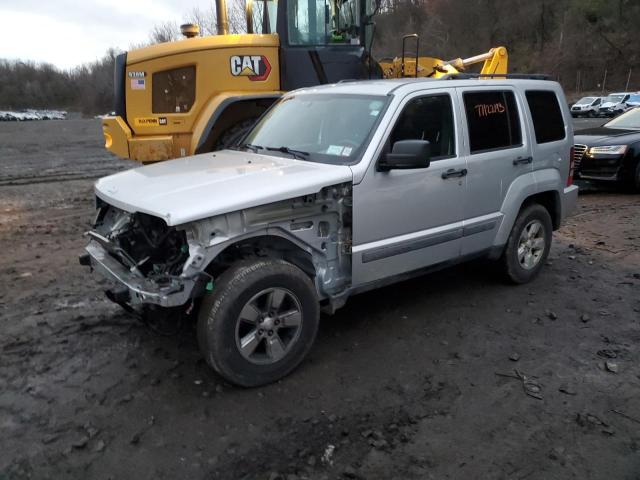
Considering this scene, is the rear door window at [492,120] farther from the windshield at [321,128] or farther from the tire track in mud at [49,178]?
the tire track in mud at [49,178]

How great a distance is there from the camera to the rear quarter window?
511 cm

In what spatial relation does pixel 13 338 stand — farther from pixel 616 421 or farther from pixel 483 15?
pixel 483 15

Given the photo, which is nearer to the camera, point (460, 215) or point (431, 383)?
point (431, 383)

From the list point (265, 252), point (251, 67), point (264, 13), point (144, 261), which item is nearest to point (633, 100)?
point (264, 13)

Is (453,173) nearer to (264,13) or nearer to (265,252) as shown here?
(265,252)

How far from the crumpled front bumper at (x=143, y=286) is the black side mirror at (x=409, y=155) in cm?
162

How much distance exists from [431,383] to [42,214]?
7289 mm

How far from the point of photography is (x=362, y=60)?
8344 millimetres

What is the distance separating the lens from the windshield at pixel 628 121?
1054 cm

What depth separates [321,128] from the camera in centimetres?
429

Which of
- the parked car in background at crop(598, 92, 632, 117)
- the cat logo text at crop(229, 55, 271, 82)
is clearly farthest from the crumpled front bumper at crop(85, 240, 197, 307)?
the parked car in background at crop(598, 92, 632, 117)

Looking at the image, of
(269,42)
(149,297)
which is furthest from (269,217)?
(269,42)

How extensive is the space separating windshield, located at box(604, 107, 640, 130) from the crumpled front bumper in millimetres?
10351

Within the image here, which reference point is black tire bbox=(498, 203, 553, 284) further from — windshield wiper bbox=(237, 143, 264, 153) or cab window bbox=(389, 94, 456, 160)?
windshield wiper bbox=(237, 143, 264, 153)
